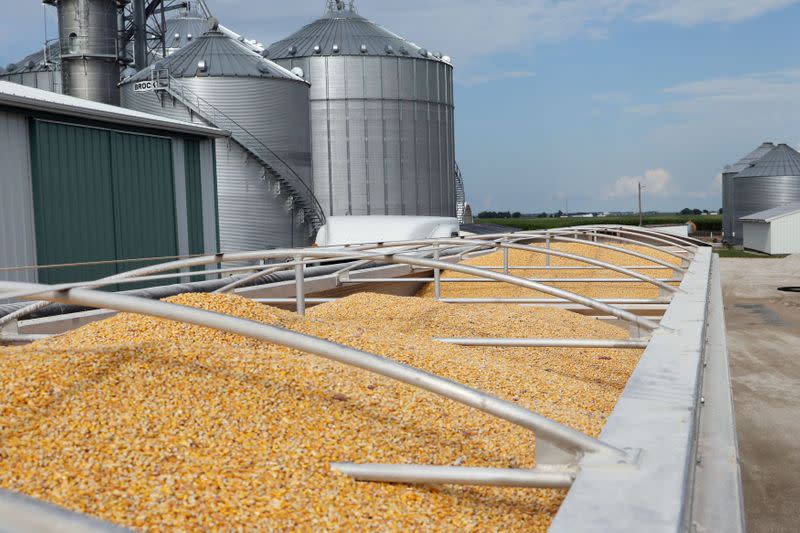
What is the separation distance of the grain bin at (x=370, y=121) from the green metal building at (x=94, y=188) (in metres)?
10.8

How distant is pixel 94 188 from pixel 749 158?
1976 inches

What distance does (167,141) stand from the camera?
15211mm

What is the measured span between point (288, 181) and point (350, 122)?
5.28 meters

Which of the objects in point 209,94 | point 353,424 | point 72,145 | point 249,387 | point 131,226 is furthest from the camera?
point 209,94

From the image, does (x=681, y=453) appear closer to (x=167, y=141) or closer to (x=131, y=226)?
(x=131, y=226)

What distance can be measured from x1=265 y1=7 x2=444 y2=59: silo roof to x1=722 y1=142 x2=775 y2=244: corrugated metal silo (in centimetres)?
3034

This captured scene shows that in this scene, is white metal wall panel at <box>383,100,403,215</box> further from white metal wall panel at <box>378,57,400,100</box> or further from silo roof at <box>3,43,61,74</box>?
silo roof at <box>3,43,61,74</box>

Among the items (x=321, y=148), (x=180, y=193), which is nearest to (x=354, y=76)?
(x=321, y=148)

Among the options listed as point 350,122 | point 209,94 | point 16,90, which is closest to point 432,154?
point 350,122

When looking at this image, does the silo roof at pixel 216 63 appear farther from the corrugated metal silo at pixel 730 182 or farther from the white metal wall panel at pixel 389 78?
the corrugated metal silo at pixel 730 182

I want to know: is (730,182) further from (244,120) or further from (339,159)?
(244,120)

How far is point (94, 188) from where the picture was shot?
13328mm

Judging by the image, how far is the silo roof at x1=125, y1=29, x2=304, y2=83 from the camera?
22203mm

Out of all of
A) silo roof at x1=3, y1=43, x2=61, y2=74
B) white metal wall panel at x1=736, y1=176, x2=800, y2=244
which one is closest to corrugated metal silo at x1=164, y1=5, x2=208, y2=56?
silo roof at x1=3, y1=43, x2=61, y2=74
